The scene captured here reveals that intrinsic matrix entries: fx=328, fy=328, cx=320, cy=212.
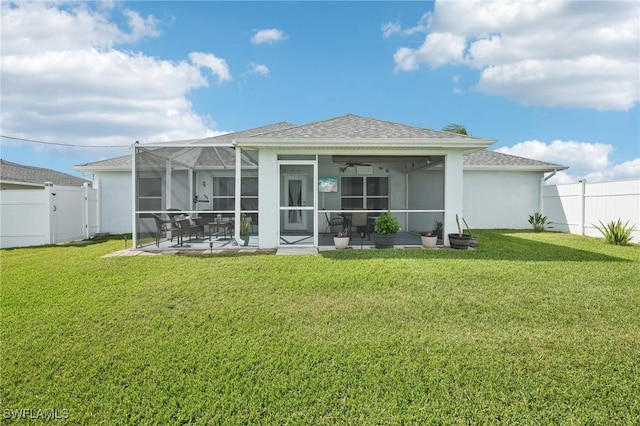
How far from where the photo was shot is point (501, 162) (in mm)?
15547

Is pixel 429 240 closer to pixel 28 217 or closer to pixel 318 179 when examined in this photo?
pixel 318 179

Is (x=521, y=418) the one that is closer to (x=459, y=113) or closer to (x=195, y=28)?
(x=195, y=28)

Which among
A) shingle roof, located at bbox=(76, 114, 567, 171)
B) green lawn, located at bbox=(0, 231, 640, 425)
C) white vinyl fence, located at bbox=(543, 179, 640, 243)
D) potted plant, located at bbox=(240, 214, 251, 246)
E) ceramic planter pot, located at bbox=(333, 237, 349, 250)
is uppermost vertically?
shingle roof, located at bbox=(76, 114, 567, 171)

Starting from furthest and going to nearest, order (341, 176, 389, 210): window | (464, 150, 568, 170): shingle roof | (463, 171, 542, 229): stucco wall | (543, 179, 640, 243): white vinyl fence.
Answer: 1. (463, 171, 542, 229): stucco wall
2. (464, 150, 568, 170): shingle roof
3. (341, 176, 389, 210): window
4. (543, 179, 640, 243): white vinyl fence

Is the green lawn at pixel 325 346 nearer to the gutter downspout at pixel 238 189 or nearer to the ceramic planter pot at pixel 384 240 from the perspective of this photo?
the ceramic planter pot at pixel 384 240

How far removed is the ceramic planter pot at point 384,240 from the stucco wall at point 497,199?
7921mm

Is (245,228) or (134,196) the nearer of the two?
(134,196)

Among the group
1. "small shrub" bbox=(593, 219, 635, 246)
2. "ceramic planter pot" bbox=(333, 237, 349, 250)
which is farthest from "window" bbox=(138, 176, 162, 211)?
"small shrub" bbox=(593, 219, 635, 246)

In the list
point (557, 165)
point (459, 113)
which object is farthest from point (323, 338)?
point (459, 113)

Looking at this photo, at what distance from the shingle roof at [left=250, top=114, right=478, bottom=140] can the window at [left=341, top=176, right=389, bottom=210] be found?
9.14 ft

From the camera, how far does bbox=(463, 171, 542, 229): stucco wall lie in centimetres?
1553

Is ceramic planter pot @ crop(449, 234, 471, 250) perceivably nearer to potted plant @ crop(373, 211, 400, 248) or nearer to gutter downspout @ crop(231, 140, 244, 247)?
potted plant @ crop(373, 211, 400, 248)

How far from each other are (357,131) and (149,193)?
6.82 m

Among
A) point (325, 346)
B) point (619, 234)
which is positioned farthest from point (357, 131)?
point (619, 234)
